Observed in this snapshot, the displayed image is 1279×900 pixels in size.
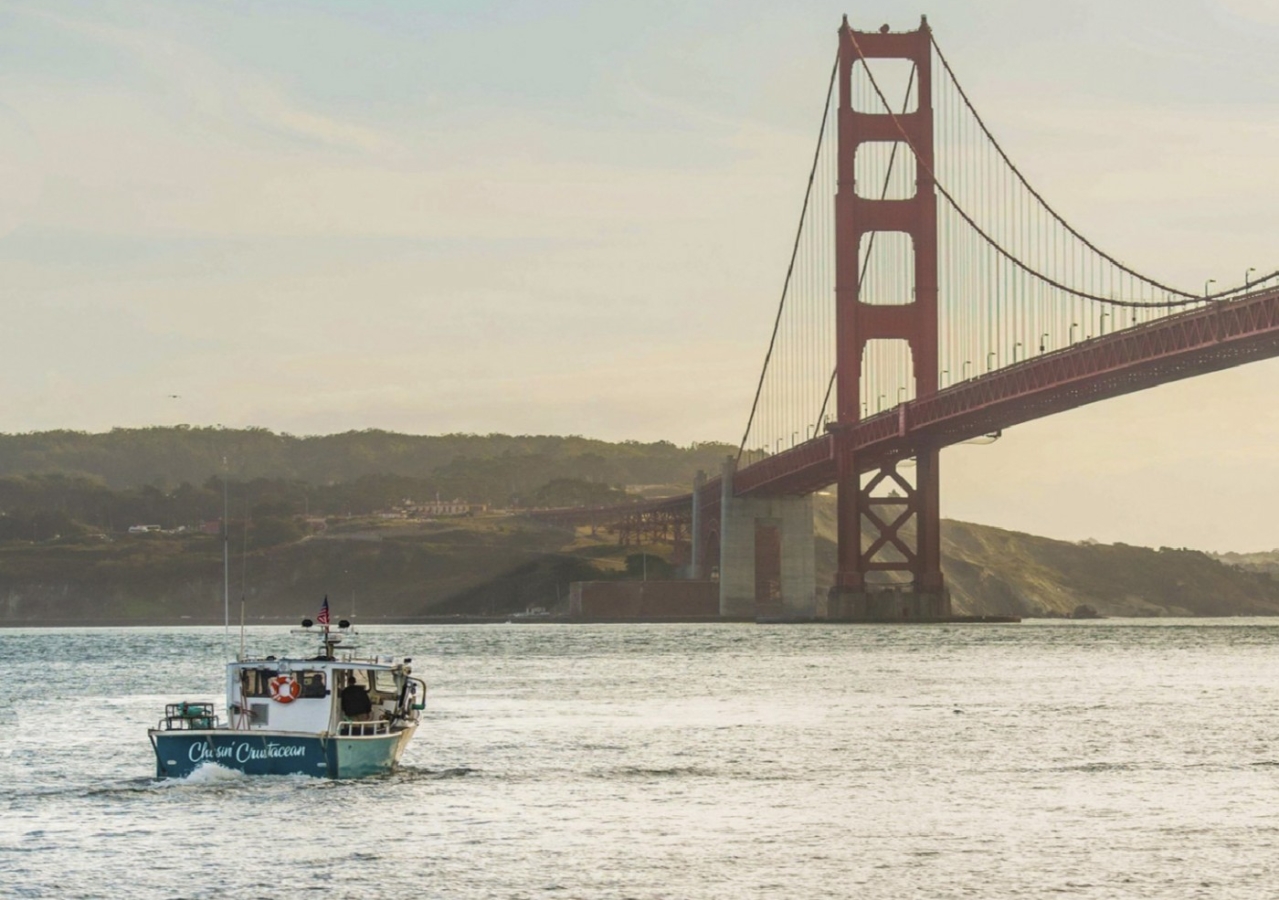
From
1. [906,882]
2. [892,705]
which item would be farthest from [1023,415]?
[906,882]

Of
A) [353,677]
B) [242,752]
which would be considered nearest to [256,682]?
[242,752]

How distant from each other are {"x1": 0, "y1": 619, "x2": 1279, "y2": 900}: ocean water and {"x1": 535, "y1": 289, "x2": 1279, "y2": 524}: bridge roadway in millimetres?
16664

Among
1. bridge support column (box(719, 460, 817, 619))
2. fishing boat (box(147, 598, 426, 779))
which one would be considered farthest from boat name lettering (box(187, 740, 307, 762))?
bridge support column (box(719, 460, 817, 619))

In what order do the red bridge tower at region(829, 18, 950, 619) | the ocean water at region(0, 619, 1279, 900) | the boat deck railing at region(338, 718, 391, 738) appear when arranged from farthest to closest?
the red bridge tower at region(829, 18, 950, 619) < the boat deck railing at region(338, 718, 391, 738) < the ocean water at region(0, 619, 1279, 900)

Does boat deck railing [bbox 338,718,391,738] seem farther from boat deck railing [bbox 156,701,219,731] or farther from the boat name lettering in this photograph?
boat deck railing [bbox 156,701,219,731]

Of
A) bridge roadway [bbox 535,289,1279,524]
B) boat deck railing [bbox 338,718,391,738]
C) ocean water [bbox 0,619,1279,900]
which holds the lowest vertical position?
ocean water [bbox 0,619,1279,900]

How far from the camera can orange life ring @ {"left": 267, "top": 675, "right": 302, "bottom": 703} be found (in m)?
43.4

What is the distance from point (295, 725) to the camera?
4388 cm

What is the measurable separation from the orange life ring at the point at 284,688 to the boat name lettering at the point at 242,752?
90cm

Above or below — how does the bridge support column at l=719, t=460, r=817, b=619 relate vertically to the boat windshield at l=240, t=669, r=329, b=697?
above

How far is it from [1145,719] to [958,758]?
13.6m

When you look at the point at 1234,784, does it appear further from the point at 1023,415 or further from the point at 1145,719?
the point at 1023,415

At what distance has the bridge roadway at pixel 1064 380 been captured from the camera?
89.9 meters

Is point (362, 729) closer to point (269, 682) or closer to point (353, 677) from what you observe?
point (353, 677)
